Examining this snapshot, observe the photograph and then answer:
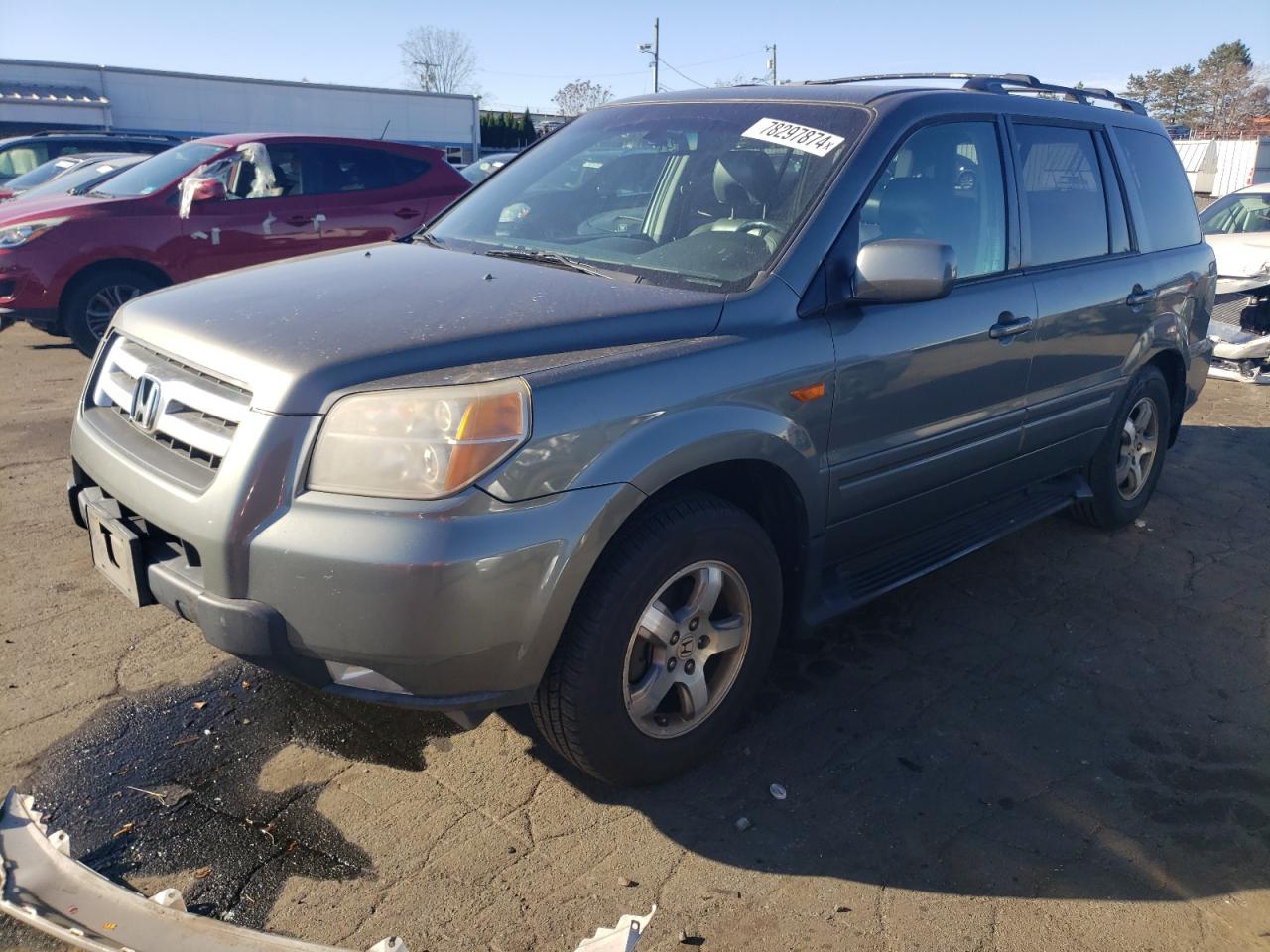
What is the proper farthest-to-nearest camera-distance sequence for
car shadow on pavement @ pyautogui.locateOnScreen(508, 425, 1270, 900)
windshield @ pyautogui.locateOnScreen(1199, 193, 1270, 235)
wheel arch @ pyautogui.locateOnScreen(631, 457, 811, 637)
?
windshield @ pyautogui.locateOnScreen(1199, 193, 1270, 235) → wheel arch @ pyautogui.locateOnScreen(631, 457, 811, 637) → car shadow on pavement @ pyautogui.locateOnScreen(508, 425, 1270, 900)

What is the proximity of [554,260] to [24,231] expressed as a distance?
6.11m

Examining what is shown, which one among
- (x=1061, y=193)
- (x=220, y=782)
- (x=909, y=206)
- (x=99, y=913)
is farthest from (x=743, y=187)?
(x=99, y=913)

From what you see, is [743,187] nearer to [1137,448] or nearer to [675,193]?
[675,193]

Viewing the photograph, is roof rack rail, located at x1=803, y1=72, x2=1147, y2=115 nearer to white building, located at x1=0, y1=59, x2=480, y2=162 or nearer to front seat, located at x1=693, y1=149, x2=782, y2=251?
front seat, located at x1=693, y1=149, x2=782, y2=251

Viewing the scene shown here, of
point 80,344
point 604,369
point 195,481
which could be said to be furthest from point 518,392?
point 80,344

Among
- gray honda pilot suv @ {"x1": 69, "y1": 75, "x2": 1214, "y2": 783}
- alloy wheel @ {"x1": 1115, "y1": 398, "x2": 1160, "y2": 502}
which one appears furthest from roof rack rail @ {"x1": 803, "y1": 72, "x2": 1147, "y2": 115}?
alloy wheel @ {"x1": 1115, "y1": 398, "x2": 1160, "y2": 502}

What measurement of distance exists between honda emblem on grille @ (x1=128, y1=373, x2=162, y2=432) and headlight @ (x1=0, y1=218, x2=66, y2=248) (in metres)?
5.76

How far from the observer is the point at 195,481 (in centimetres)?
236

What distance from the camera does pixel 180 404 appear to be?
251 cm

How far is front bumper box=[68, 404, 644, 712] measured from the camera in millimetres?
2148

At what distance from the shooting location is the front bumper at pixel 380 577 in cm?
215

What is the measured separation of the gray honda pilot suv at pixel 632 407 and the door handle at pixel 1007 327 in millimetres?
15

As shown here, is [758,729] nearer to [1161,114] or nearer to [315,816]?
[315,816]

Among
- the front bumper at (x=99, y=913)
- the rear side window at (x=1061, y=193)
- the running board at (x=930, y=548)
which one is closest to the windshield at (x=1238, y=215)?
the rear side window at (x=1061, y=193)
